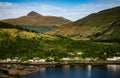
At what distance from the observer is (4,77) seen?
186 meters

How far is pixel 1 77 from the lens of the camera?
18312 centimetres

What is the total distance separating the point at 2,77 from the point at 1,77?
87 cm

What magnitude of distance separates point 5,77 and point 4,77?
103 centimetres

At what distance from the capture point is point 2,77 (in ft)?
603

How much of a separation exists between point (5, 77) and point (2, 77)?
2.26 m

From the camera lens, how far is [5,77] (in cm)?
18562

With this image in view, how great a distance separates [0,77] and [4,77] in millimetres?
4993

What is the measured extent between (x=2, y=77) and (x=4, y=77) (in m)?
2.62

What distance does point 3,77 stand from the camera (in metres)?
184

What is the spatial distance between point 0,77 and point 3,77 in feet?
9.56

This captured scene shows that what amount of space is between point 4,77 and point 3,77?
7.05ft

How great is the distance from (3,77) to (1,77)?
4.82 ft
